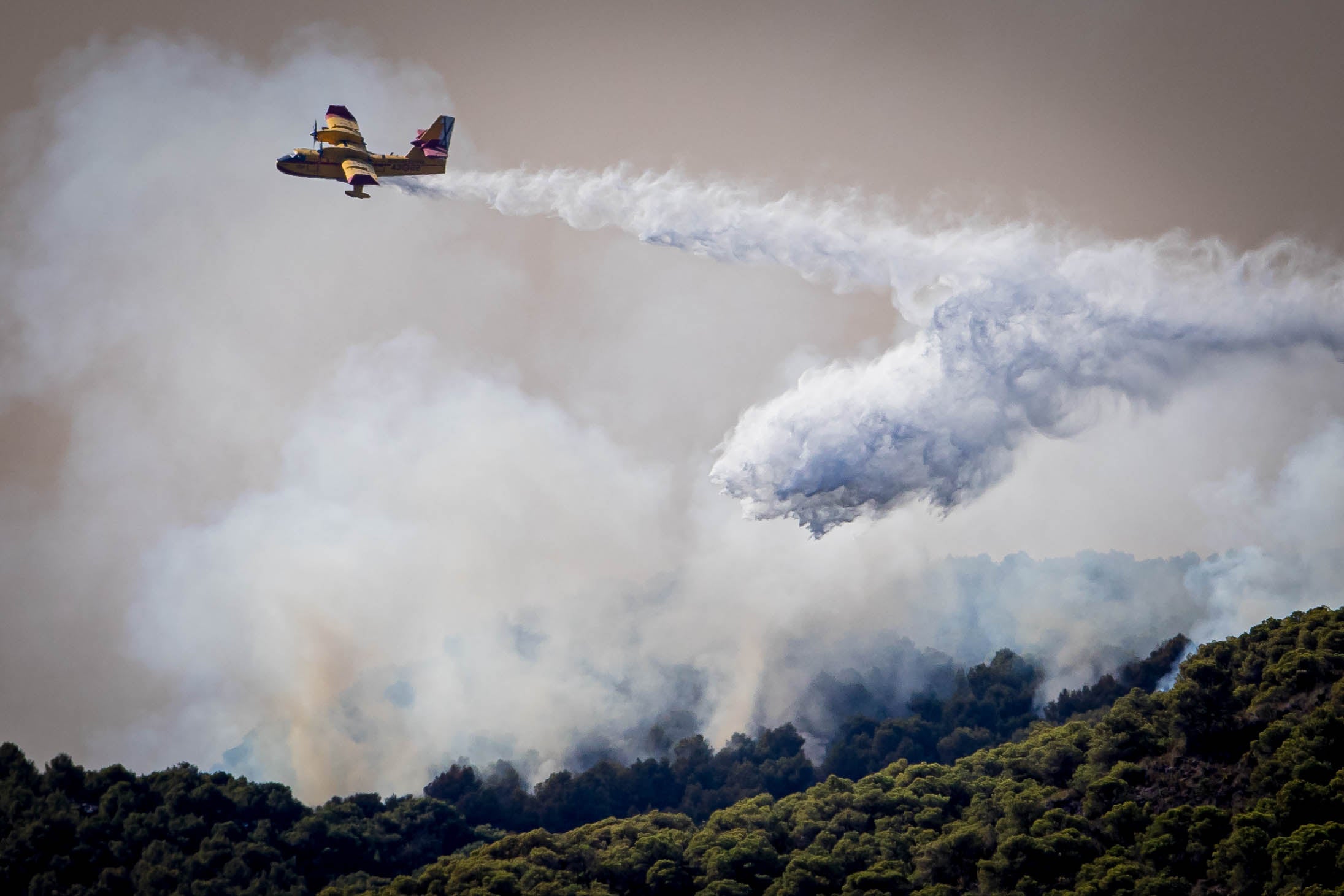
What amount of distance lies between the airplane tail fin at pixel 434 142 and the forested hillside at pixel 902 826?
38.1 metres

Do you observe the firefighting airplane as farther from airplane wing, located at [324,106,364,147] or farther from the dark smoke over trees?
the dark smoke over trees

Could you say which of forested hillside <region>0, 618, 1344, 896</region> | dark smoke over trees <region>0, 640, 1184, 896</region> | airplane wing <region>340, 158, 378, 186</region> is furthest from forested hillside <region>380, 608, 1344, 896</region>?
airplane wing <region>340, 158, 378, 186</region>

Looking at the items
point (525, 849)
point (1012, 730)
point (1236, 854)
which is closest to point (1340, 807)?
point (1236, 854)

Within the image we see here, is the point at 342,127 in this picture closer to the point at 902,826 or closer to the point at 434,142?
the point at 434,142

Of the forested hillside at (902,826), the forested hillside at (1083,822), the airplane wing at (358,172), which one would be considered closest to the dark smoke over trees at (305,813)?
the forested hillside at (902,826)

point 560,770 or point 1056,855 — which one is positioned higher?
point 560,770

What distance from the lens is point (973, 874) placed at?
218ft

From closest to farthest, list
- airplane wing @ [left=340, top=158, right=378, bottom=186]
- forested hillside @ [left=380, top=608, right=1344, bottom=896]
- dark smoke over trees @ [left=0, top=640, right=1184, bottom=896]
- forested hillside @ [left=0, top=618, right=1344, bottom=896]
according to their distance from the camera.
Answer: forested hillside @ [left=380, top=608, right=1344, bottom=896] → forested hillside @ [left=0, top=618, right=1344, bottom=896] → dark smoke over trees @ [left=0, top=640, right=1184, bottom=896] → airplane wing @ [left=340, top=158, right=378, bottom=186]

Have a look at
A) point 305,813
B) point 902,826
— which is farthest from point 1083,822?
point 305,813

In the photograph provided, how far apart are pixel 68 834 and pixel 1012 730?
68.5m

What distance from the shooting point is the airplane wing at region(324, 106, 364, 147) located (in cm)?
8912

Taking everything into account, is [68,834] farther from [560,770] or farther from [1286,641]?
[1286,641]

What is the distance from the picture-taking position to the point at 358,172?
285 feet

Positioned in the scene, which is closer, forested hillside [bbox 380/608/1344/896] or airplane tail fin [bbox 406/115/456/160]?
forested hillside [bbox 380/608/1344/896]
